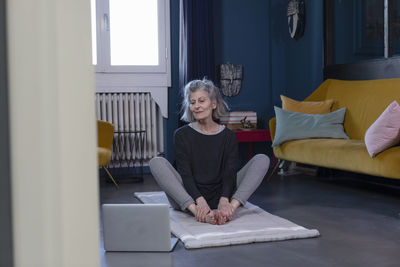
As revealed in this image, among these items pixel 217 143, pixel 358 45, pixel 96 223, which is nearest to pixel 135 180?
pixel 217 143

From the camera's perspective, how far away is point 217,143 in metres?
2.68

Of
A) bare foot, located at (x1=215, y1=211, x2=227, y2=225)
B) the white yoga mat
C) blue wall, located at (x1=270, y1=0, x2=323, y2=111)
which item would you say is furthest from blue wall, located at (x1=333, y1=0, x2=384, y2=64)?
bare foot, located at (x1=215, y1=211, x2=227, y2=225)

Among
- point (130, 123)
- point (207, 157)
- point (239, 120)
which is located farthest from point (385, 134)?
point (130, 123)

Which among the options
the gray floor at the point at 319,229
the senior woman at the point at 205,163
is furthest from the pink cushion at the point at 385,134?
the senior woman at the point at 205,163

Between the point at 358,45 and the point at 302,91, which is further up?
the point at 358,45

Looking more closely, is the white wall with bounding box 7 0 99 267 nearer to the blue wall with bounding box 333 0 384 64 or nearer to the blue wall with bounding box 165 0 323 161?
the blue wall with bounding box 165 0 323 161

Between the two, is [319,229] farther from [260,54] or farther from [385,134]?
[260,54]

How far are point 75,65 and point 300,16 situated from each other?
188 inches

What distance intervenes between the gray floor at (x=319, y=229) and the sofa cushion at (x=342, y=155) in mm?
226

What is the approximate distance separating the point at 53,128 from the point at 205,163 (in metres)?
2.33

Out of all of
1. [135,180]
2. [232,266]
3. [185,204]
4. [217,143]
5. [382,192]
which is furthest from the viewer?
[135,180]

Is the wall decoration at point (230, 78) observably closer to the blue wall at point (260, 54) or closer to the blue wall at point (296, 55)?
the blue wall at point (260, 54)

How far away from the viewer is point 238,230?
7.43 ft

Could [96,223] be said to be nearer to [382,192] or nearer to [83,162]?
[83,162]
